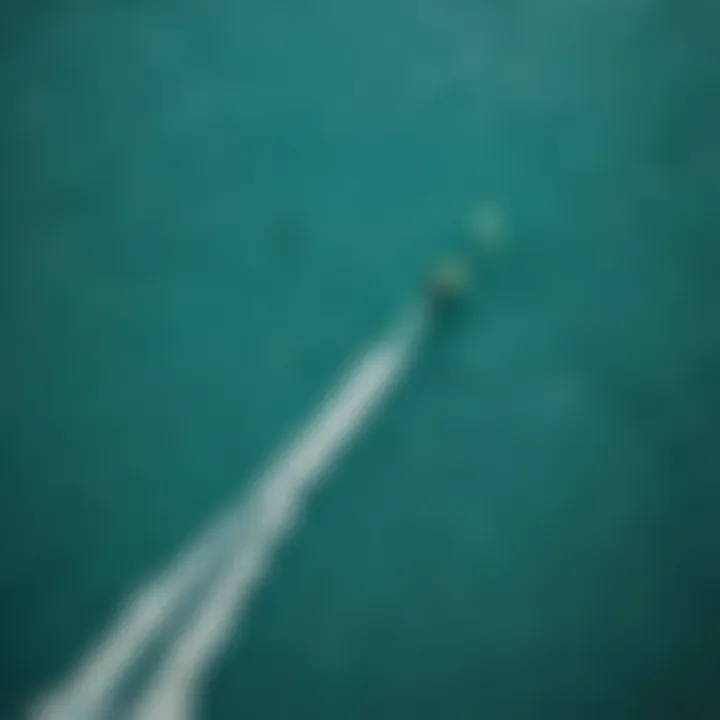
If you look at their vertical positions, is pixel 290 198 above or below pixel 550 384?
above

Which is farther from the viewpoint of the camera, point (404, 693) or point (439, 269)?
point (439, 269)

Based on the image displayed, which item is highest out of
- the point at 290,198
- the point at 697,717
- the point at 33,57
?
the point at 33,57

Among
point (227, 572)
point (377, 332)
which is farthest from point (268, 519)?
point (377, 332)

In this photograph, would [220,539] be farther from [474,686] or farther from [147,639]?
[474,686]

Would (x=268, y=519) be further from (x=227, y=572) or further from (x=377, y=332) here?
(x=377, y=332)

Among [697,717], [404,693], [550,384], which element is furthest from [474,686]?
[550,384]
